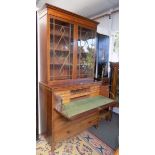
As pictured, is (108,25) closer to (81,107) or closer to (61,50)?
(61,50)

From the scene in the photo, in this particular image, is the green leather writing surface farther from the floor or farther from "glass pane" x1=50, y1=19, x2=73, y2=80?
the floor

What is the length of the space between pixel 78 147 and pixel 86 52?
60.5 inches

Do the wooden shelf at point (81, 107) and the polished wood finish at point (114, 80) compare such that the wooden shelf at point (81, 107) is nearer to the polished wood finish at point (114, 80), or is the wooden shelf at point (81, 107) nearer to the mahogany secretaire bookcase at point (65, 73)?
the mahogany secretaire bookcase at point (65, 73)

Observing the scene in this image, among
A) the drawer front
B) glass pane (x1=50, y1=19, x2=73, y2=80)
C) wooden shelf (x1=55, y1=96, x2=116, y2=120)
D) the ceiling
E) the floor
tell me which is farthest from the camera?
the drawer front

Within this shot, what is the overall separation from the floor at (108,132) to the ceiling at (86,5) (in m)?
2.34

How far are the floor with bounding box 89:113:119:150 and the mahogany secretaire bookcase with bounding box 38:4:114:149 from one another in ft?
0.77

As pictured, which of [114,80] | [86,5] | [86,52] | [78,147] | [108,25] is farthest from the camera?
[108,25]

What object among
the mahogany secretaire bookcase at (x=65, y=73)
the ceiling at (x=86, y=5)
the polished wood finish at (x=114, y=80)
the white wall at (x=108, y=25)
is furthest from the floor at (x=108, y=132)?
the ceiling at (x=86, y=5)

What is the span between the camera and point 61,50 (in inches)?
84.0

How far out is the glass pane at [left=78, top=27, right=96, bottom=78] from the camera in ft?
7.63

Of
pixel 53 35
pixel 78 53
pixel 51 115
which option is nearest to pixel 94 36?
pixel 78 53

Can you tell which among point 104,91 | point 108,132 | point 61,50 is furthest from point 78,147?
point 61,50

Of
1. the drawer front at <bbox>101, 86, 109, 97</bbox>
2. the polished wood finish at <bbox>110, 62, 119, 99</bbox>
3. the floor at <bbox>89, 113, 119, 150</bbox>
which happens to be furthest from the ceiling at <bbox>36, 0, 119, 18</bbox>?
the floor at <bbox>89, 113, 119, 150</bbox>
